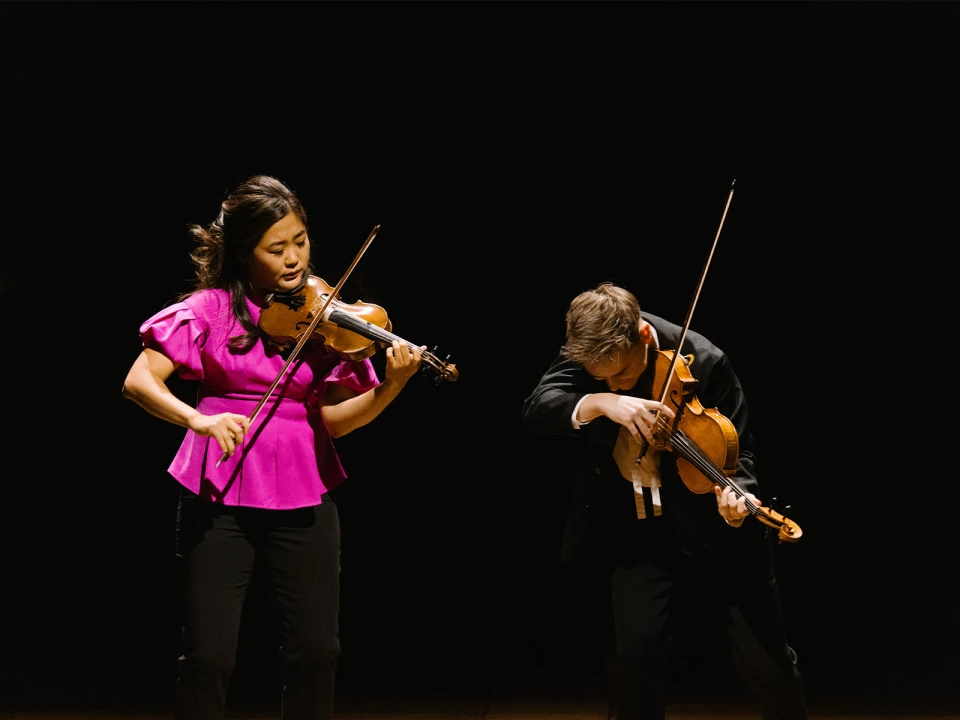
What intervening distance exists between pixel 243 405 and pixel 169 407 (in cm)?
15

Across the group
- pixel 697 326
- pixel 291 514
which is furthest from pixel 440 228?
pixel 291 514

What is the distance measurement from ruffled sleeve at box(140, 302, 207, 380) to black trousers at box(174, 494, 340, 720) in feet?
0.87

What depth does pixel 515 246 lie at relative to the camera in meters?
3.58

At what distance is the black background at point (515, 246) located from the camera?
11.4 ft

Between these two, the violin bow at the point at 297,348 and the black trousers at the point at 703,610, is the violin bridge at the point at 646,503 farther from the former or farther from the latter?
the violin bow at the point at 297,348

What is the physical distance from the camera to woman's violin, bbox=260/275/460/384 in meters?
2.13

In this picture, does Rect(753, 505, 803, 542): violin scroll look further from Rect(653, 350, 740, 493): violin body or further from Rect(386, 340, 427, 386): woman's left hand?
Rect(386, 340, 427, 386): woman's left hand

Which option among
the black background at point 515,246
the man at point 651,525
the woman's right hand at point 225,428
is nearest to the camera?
the woman's right hand at point 225,428

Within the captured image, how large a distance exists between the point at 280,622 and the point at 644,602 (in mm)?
737

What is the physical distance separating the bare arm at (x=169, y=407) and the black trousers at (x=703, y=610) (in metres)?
0.87

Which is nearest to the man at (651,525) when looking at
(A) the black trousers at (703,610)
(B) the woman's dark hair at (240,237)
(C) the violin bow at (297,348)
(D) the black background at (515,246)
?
(A) the black trousers at (703,610)

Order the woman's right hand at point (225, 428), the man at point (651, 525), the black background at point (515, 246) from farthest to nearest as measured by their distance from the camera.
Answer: the black background at point (515, 246)
the man at point (651, 525)
the woman's right hand at point (225, 428)

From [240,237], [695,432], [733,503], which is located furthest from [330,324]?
[733,503]

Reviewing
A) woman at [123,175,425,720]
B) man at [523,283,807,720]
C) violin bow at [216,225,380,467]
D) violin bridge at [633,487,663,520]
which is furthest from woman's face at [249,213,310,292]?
violin bridge at [633,487,663,520]
